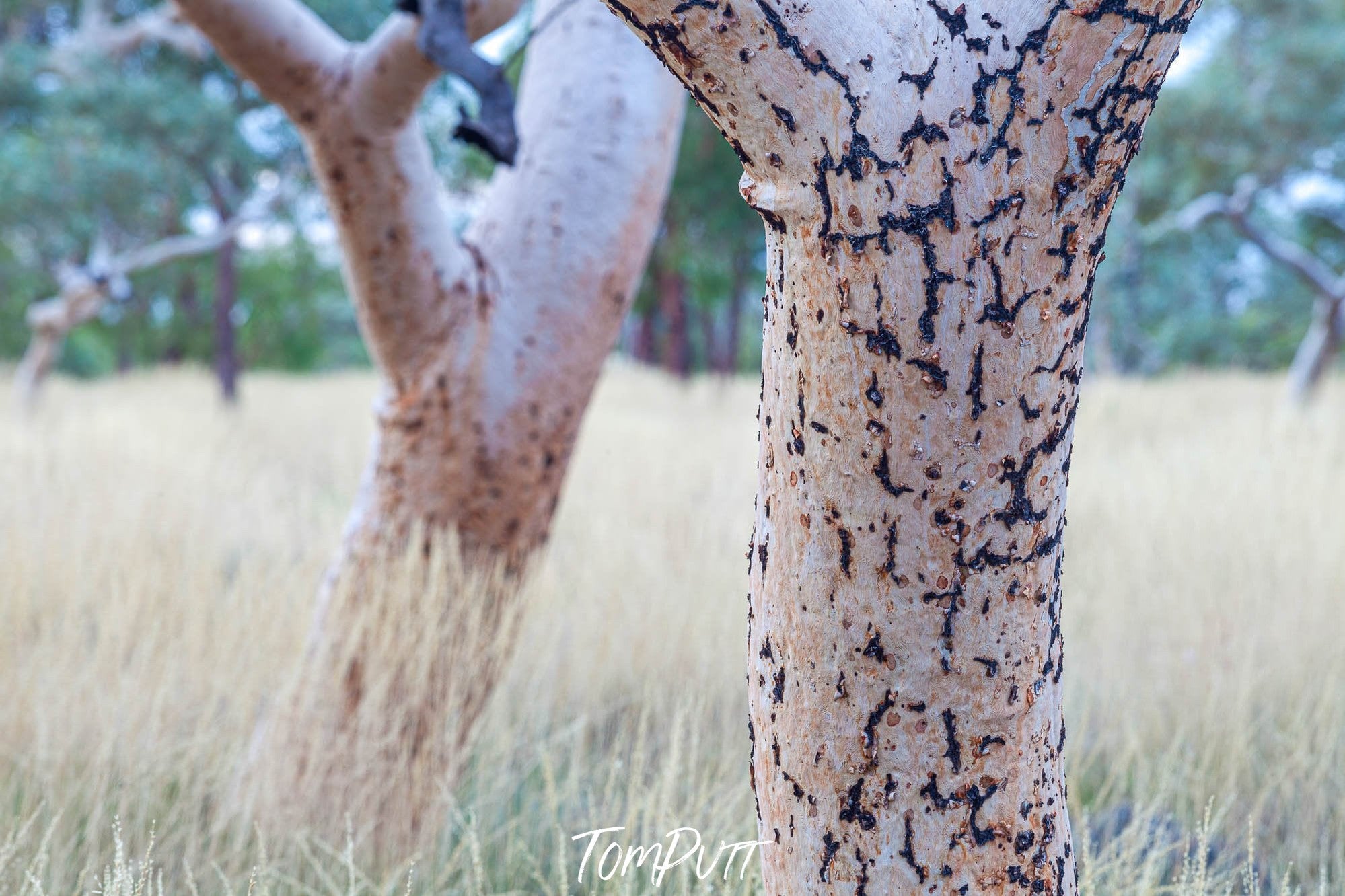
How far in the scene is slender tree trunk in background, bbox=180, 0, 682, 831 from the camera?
2.00 metres

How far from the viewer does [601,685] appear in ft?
9.44

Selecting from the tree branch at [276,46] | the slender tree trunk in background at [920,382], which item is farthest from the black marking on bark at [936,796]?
the tree branch at [276,46]

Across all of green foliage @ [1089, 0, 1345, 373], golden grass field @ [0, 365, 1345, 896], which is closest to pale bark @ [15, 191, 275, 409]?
golden grass field @ [0, 365, 1345, 896]

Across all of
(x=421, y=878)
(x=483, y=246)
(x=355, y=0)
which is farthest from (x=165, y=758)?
(x=355, y=0)

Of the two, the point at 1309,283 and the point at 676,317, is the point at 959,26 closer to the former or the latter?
the point at 1309,283

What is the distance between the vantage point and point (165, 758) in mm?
2107

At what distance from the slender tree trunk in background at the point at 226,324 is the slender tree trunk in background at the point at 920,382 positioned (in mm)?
11110

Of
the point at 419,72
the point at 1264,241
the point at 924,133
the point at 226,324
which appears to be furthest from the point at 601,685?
the point at 226,324

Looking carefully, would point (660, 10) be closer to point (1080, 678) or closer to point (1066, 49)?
point (1066, 49)

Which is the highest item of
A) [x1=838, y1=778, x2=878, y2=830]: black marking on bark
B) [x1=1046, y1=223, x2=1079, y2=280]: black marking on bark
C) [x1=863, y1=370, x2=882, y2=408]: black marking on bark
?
[x1=1046, y1=223, x2=1079, y2=280]: black marking on bark

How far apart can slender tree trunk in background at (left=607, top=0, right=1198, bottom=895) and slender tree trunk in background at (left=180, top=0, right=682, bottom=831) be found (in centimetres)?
124

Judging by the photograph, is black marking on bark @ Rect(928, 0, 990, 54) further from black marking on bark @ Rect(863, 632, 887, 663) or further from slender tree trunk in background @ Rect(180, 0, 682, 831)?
slender tree trunk in background @ Rect(180, 0, 682, 831)

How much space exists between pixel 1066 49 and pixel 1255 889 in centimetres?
157

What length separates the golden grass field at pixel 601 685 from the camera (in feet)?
6.29
